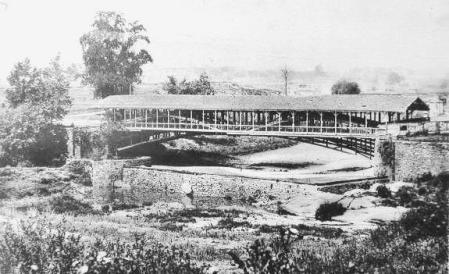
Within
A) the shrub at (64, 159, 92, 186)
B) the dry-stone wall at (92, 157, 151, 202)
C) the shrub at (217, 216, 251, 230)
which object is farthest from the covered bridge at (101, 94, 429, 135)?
the shrub at (217, 216, 251, 230)

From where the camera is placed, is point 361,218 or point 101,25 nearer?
point 361,218

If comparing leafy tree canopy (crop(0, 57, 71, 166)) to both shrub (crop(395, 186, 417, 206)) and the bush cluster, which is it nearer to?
shrub (crop(395, 186, 417, 206))

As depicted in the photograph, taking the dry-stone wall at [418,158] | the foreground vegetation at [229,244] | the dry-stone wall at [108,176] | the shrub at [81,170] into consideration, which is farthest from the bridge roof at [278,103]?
the foreground vegetation at [229,244]

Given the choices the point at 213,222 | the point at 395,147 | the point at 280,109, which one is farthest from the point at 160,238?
the point at 280,109

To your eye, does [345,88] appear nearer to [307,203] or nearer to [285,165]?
[285,165]

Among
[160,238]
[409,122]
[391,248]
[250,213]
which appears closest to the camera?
[391,248]

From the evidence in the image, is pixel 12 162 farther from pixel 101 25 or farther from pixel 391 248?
pixel 391 248
